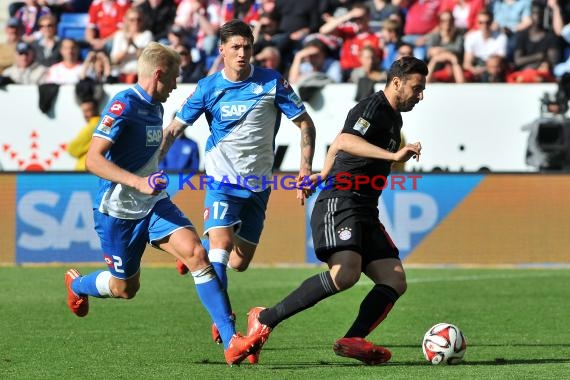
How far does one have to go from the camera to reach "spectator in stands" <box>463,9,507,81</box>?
17906 mm

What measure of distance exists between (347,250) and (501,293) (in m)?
5.19

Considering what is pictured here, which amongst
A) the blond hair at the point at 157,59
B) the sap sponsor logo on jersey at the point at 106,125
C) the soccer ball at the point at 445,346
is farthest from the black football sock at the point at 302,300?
the blond hair at the point at 157,59

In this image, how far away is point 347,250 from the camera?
306 inches

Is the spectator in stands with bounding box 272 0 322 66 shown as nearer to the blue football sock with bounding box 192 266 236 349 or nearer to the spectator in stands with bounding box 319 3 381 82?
the spectator in stands with bounding box 319 3 381 82

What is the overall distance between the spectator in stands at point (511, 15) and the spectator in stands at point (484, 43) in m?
0.36

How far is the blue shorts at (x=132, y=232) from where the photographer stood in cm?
795

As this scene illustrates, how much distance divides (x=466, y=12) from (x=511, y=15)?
0.72 m

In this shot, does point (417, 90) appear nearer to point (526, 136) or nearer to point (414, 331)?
point (414, 331)

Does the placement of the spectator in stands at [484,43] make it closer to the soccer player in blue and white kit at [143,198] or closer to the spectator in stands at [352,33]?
the spectator in stands at [352,33]

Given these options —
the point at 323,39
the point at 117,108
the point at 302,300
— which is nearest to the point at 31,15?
the point at 323,39

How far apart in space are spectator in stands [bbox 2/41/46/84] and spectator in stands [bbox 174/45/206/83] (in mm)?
2409

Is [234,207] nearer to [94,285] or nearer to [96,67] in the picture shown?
[94,285]

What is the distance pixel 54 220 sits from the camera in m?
15.5

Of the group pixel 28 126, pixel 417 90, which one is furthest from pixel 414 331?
pixel 28 126
